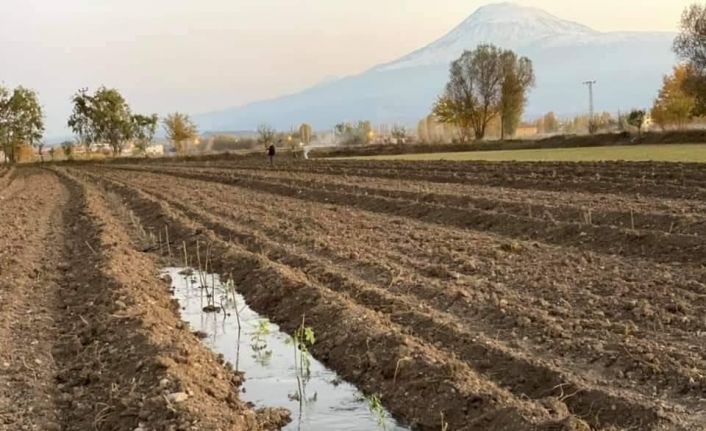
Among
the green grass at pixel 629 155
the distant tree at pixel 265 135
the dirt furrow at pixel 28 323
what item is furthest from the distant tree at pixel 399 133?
the dirt furrow at pixel 28 323

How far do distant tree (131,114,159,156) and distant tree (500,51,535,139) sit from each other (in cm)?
3716

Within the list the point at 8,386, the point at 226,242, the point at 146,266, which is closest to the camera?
the point at 8,386

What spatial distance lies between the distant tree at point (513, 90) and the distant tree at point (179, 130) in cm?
3561

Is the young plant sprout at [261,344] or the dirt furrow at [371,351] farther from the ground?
the dirt furrow at [371,351]

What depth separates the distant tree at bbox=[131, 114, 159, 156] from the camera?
3082 inches

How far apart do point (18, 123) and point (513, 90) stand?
169ft

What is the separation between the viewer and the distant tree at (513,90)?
87.8 meters

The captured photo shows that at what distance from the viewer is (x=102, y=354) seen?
24.0 ft

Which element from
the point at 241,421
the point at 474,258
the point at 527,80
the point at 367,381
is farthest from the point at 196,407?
the point at 527,80

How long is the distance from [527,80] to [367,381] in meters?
86.9

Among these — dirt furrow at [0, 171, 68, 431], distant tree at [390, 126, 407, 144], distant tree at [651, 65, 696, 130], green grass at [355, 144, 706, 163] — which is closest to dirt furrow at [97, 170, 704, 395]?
dirt furrow at [0, 171, 68, 431]

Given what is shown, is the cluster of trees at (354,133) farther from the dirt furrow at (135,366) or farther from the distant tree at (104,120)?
the dirt furrow at (135,366)

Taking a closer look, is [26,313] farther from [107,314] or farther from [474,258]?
[474,258]

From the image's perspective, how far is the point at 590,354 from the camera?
6.71 metres
